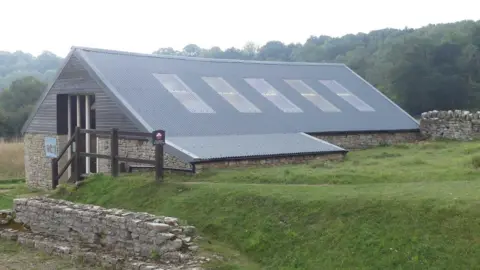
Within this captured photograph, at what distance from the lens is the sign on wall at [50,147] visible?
24.7 metres

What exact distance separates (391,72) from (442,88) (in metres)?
4.42

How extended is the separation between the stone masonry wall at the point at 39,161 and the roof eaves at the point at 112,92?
3834 mm

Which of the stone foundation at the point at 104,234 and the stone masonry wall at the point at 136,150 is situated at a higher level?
the stone masonry wall at the point at 136,150

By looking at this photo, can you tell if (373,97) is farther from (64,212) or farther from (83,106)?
(64,212)

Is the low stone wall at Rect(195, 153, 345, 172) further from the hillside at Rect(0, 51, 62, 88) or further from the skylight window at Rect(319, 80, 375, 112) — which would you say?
the hillside at Rect(0, 51, 62, 88)

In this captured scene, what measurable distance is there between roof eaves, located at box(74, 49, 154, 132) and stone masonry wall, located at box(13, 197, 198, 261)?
4370 millimetres

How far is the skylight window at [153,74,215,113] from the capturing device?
73.4 feet

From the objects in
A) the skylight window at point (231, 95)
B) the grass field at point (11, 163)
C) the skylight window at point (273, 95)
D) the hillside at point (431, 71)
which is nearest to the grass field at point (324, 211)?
the skylight window at point (231, 95)

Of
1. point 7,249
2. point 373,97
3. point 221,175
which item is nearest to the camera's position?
point 7,249

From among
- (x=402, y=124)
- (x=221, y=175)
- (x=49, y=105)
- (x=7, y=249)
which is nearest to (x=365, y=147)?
(x=402, y=124)

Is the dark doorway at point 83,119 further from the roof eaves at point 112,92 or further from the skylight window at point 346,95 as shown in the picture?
the skylight window at point 346,95

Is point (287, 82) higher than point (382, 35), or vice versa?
point (382, 35)

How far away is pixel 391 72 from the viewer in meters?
49.8

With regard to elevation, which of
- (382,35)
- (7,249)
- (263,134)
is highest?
(382,35)
